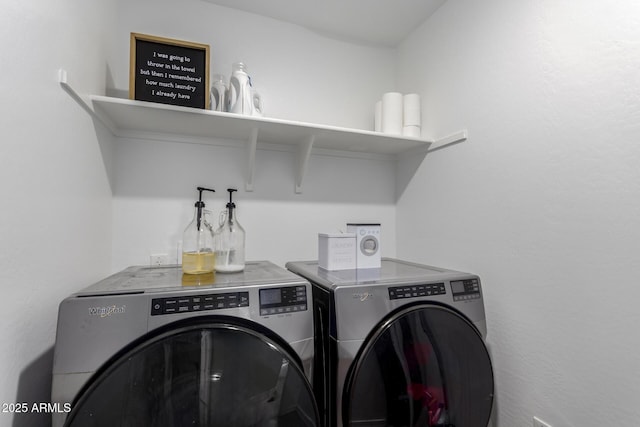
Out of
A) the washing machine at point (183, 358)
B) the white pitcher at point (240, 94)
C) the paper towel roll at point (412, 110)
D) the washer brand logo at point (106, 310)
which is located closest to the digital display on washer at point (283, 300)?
the washing machine at point (183, 358)

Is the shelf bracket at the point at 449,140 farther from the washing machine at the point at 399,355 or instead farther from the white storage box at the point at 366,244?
the washing machine at the point at 399,355

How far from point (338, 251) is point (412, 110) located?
3.26ft

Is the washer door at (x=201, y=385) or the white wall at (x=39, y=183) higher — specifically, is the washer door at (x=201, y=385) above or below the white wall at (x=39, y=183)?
below

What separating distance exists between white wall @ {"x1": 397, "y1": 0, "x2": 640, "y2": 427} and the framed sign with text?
4.21 ft

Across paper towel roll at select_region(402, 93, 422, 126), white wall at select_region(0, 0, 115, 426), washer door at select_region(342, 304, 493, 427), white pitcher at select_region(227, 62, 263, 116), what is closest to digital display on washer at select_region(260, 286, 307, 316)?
washer door at select_region(342, 304, 493, 427)

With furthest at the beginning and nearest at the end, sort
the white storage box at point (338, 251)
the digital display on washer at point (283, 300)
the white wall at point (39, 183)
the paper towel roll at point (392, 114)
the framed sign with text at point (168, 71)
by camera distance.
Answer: the paper towel roll at point (392, 114)
the white storage box at point (338, 251)
the framed sign with text at point (168, 71)
the digital display on washer at point (283, 300)
the white wall at point (39, 183)

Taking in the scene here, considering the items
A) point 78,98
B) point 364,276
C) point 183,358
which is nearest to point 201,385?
point 183,358

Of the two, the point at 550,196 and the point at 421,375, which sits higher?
the point at 550,196

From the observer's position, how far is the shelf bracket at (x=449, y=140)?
4.97 ft

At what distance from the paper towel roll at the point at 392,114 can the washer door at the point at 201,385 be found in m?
1.38

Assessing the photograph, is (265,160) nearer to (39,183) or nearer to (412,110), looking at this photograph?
(412,110)

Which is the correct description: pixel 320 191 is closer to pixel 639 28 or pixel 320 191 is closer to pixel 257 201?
pixel 257 201

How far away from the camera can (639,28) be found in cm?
89

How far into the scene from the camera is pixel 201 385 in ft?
2.68
